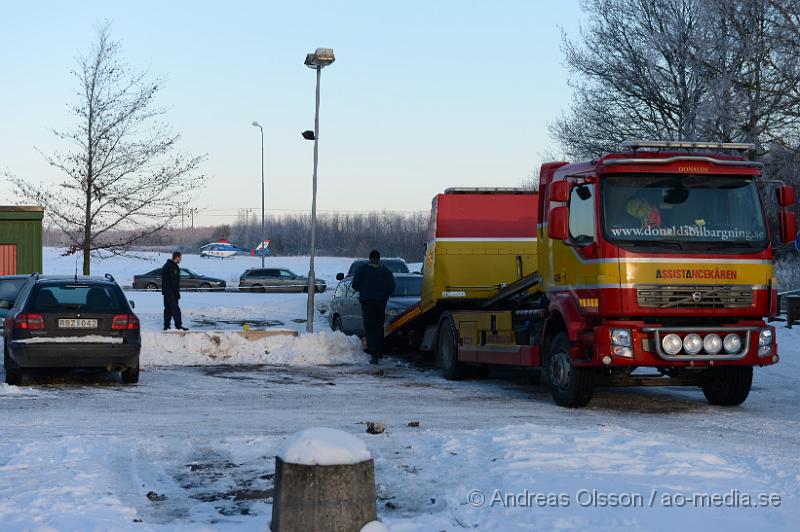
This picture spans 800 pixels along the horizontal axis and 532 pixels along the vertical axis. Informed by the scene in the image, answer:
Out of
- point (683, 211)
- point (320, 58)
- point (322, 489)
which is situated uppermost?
point (320, 58)

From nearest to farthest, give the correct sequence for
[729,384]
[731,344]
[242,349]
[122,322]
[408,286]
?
[731,344] → [729,384] → [122,322] → [242,349] → [408,286]

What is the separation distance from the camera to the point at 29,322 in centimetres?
1339

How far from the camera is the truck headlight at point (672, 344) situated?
1102cm

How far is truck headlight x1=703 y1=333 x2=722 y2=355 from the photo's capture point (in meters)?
11.1

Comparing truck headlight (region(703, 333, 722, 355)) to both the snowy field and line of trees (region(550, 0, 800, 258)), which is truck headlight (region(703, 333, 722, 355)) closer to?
the snowy field

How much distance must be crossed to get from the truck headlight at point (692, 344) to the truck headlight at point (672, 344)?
5 centimetres

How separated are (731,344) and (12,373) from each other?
29.5ft

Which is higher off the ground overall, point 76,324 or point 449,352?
point 76,324

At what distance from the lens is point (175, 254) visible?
22219 millimetres

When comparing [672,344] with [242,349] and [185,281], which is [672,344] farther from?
[185,281]

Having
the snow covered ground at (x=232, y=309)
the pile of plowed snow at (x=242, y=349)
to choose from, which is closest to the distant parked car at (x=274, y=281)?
the snow covered ground at (x=232, y=309)

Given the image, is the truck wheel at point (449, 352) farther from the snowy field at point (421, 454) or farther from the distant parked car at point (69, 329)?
the distant parked car at point (69, 329)

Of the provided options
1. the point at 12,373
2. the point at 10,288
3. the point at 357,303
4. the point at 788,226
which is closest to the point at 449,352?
the point at 788,226

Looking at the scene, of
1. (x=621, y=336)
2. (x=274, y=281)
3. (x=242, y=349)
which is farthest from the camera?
(x=274, y=281)
